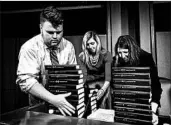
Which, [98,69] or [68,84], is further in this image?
[98,69]

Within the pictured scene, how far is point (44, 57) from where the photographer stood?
1.29m

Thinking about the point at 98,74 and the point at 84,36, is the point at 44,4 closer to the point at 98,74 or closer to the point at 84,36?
the point at 84,36

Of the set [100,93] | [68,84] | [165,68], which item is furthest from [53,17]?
[165,68]

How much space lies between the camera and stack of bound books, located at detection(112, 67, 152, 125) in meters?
0.76

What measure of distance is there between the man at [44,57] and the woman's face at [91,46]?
0.64 ft

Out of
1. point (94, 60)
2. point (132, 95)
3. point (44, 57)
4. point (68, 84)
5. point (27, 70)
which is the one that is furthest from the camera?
point (94, 60)

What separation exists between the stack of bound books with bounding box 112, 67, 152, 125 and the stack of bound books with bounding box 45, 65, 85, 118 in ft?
0.76

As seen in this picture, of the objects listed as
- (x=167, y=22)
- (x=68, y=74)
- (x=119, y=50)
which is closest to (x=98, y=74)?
(x=119, y=50)

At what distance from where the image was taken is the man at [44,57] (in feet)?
3.02

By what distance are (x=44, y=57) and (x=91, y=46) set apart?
477mm

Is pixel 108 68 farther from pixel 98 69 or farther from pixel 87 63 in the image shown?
pixel 87 63

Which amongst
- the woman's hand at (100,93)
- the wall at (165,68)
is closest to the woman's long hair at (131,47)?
the wall at (165,68)

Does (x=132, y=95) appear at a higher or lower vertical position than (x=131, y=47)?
lower

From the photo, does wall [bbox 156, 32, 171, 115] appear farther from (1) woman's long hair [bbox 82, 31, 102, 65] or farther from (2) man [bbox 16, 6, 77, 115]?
(2) man [bbox 16, 6, 77, 115]
